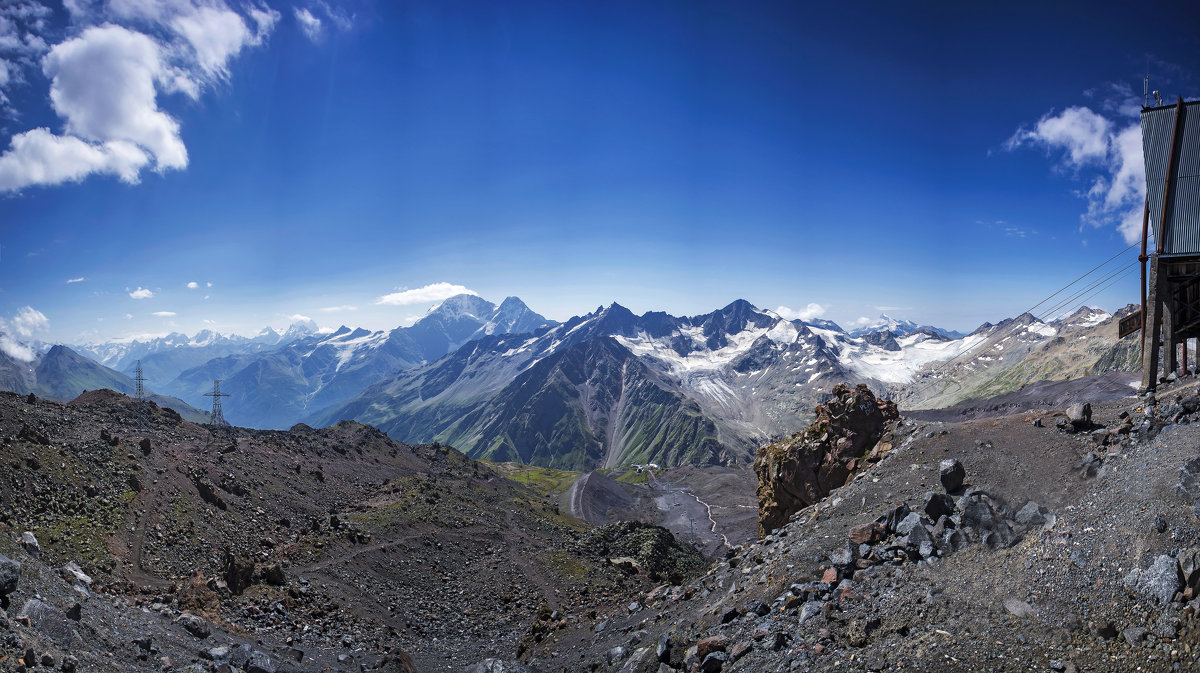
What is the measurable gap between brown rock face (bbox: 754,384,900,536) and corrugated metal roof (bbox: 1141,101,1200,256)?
1477 centimetres

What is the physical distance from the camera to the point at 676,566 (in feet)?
172

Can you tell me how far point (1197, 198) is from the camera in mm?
23859

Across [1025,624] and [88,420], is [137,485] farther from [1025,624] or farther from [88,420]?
[1025,624]

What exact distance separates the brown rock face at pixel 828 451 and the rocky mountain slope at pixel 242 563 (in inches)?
413

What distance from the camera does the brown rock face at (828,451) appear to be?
34094 mm

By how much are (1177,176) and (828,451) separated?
2228cm

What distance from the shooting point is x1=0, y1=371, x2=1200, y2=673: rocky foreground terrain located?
1354 cm

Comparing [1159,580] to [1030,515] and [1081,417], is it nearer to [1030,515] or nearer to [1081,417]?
[1030,515]

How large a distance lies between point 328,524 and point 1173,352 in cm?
6108

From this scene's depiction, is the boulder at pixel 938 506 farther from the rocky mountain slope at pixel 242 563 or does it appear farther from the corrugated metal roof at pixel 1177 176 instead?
the rocky mountain slope at pixel 242 563

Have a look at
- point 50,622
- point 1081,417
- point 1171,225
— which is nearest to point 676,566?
point 1081,417

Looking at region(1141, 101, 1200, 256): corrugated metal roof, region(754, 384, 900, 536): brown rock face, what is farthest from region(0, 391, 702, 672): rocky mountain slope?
region(1141, 101, 1200, 256): corrugated metal roof

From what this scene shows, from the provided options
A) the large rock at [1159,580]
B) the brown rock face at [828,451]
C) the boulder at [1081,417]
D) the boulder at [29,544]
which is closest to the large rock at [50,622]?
the boulder at [29,544]

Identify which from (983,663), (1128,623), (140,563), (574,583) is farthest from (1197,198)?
(140,563)
